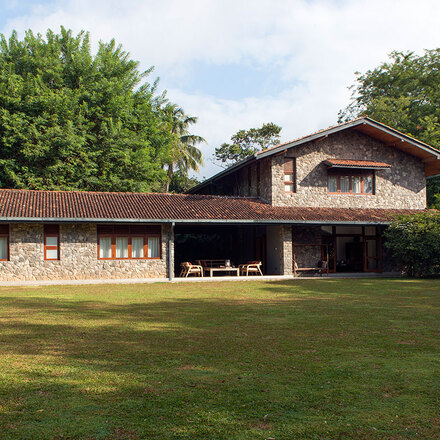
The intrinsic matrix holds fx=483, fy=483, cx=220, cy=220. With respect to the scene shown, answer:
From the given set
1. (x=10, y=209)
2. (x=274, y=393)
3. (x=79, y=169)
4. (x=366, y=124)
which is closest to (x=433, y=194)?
(x=366, y=124)

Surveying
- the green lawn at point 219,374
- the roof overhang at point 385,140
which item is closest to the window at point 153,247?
the roof overhang at point 385,140

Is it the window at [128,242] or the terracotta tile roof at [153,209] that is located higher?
the terracotta tile roof at [153,209]

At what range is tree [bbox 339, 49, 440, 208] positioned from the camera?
3241 cm

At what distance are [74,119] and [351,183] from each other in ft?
52.1

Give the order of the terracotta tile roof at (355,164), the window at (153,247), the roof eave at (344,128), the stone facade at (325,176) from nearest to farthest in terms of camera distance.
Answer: the window at (153,247)
the roof eave at (344,128)
the terracotta tile roof at (355,164)
the stone facade at (325,176)

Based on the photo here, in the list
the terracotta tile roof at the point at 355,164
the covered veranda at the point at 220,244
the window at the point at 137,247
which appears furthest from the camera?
the covered veranda at the point at 220,244

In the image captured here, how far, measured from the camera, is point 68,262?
19516 mm

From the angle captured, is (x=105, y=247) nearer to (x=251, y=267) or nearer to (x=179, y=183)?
(x=251, y=267)

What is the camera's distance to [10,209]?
18672mm

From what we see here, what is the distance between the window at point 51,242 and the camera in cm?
1930

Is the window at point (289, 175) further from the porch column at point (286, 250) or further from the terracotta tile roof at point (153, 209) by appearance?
the porch column at point (286, 250)

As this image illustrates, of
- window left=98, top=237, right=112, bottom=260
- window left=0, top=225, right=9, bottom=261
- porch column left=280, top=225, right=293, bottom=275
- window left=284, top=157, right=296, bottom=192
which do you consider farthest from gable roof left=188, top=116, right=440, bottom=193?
window left=0, top=225, right=9, bottom=261

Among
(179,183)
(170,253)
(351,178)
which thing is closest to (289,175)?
(351,178)

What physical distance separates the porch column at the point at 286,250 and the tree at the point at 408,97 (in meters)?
13.1
